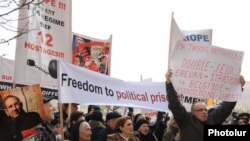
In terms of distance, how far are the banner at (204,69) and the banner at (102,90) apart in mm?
964

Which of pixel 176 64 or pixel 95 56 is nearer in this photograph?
pixel 176 64

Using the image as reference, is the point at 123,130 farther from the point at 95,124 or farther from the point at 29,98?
the point at 95,124

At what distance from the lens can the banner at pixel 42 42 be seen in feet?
29.1

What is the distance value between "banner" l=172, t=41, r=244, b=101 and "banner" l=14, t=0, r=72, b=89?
2.38 m

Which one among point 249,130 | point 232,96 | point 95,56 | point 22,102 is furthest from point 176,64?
point 95,56

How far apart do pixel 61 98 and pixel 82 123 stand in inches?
20.1

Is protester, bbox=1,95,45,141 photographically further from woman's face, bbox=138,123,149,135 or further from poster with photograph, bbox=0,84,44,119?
woman's face, bbox=138,123,149,135

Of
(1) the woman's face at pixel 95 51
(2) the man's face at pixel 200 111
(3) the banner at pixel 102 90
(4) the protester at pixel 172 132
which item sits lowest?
(4) the protester at pixel 172 132

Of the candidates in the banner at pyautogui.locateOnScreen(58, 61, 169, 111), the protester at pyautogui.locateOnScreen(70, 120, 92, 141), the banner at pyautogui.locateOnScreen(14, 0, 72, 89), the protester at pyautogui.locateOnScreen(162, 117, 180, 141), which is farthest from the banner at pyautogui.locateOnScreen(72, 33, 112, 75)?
the protester at pyautogui.locateOnScreen(70, 120, 92, 141)

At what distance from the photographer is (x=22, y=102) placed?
6406 millimetres

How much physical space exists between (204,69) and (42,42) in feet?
9.69

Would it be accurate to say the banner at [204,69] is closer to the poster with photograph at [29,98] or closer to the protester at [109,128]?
the protester at [109,128]

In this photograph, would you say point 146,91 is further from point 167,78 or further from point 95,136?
point 167,78

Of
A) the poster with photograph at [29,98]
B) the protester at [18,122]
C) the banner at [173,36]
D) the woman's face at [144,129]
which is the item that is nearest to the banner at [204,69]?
the banner at [173,36]
